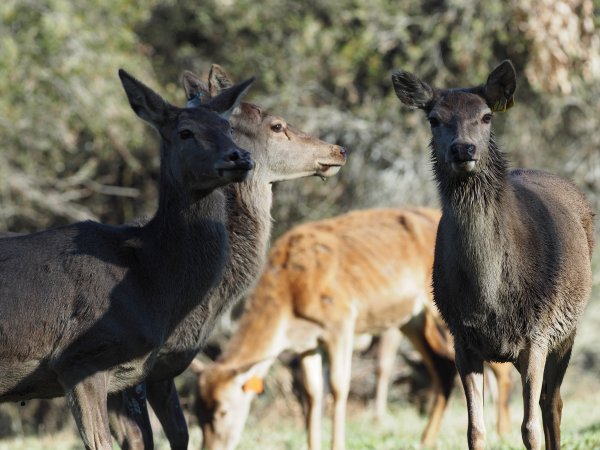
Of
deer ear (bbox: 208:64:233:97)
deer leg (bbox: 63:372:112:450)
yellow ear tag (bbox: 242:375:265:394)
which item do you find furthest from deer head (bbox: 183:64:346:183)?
yellow ear tag (bbox: 242:375:265:394)

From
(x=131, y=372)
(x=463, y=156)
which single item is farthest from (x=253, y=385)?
(x=463, y=156)

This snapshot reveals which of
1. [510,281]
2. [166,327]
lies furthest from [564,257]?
[166,327]

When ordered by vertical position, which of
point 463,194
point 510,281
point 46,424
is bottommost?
point 46,424

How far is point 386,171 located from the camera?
15.9 meters

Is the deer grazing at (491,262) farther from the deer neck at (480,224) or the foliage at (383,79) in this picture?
the foliage at (383,79)

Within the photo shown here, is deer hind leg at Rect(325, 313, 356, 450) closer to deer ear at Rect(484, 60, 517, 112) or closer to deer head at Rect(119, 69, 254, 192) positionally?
deer head at Rect(119, 69, 254, 192)

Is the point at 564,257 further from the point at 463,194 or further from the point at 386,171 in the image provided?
the point at 386,171

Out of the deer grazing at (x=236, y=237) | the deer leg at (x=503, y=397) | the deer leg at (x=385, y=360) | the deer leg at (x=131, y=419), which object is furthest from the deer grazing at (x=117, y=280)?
the deer leg at (x=385, y=360)

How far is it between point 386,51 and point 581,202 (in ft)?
27.7

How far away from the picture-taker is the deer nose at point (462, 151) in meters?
6.48

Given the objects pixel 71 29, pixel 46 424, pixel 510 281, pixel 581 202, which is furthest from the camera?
pixel 46 424

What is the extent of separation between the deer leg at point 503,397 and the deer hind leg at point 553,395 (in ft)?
11.1

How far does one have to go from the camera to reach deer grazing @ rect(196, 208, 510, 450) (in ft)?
35.1

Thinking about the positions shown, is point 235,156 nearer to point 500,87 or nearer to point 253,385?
point 500,87
